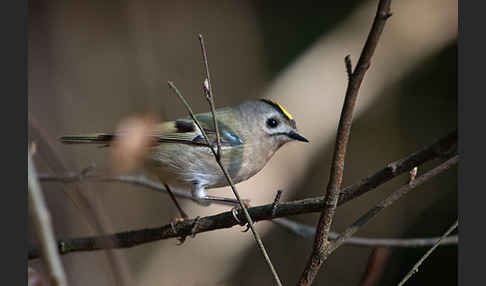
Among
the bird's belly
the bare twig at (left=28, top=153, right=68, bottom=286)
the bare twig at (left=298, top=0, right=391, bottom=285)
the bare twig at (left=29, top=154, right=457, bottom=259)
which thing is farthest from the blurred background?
the bare twig at (left=28, top=153, right=68, bottom=286)

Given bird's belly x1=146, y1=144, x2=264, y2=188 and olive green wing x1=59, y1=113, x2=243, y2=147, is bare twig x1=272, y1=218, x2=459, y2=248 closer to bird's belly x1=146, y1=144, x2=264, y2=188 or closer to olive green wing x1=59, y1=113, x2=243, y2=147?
bird's belly x1=146, y1=144, x2=264, y2=188

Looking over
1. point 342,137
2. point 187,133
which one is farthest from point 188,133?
point 342,137

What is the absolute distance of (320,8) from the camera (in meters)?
4.04

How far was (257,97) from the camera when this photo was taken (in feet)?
9.39

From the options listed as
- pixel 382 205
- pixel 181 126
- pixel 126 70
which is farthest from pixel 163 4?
pixel 382 205

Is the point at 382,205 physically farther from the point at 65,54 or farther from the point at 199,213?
the point at 65,54

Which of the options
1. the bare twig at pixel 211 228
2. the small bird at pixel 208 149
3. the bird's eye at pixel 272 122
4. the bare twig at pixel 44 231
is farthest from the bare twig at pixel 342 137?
the bird's eye at pixel 272 122

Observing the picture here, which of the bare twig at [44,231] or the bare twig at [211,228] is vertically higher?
the bare twig at [44,231]

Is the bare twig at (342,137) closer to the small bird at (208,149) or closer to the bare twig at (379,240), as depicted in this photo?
the bare twig at (379,240)

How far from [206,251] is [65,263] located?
88 cm

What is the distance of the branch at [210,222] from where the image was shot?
26.7 inches

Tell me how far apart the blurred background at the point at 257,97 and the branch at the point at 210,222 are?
598 mm

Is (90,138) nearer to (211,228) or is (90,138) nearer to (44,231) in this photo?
(211,228)

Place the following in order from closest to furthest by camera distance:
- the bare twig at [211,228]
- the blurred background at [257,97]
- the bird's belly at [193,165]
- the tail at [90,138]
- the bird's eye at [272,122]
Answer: the bare twig at [211,228] < the tail at [90,138] < the bird's belly at [193,165] < the bird's eye at [272,122] < the blurred background at [257,97]
